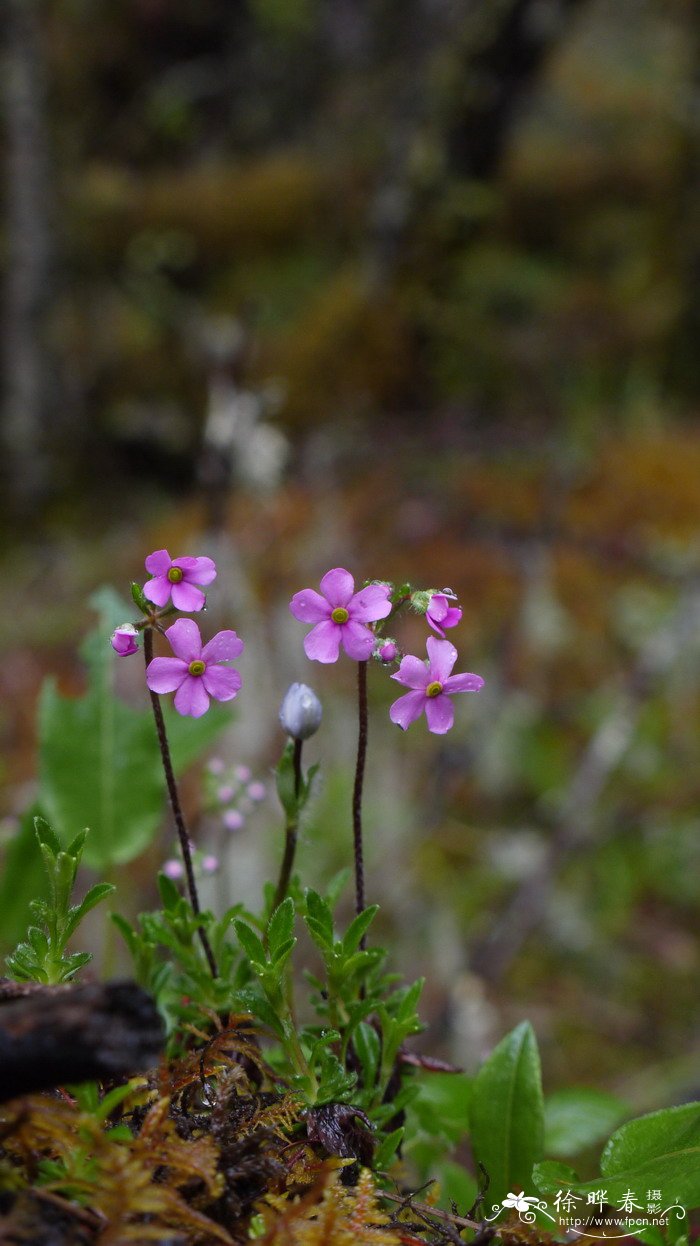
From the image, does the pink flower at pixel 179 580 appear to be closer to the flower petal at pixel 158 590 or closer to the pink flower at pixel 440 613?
the flower petal at pixel 158 590

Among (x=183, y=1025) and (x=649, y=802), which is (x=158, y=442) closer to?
(x=649, y=802)

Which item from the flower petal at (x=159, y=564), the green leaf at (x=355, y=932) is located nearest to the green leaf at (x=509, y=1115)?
the green leaf at (x=355, y=932)

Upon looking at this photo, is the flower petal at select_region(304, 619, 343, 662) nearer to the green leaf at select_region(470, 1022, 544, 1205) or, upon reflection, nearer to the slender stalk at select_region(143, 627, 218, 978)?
the slender stalk at select_region(143, 627, 218, 978)

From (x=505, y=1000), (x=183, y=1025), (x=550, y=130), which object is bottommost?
(x=505, y=1000)

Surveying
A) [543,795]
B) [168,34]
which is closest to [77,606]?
[543,795]

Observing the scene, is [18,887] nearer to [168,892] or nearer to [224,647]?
[168,892]

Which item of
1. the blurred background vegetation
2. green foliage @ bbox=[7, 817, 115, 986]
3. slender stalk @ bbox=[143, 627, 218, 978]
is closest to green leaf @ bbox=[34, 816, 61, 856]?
green foliage @ bbox=[7, 817, 115, 986]
